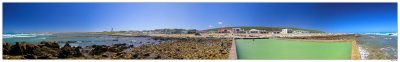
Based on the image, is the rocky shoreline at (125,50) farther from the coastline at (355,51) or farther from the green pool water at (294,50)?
the coastline at (355,51)

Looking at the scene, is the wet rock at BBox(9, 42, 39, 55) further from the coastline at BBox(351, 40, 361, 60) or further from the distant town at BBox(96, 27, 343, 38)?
the coastline at BBox(351, 40, 361, 60)

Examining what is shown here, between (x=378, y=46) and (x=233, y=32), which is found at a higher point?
(x=233, y=32)

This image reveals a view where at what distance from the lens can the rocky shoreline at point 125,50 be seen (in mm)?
5922

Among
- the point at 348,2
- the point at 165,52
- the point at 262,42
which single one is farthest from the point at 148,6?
the point at 348,2

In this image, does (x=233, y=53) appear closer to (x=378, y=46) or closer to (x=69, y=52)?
(x=378, y=46)

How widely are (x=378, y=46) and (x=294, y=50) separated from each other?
588mm

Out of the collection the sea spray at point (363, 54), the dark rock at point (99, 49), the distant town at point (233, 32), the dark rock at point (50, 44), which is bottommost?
the sea spray at point (363, 54)

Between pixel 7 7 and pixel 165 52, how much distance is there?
1.15 metres

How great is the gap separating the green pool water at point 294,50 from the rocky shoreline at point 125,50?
181 millimetres

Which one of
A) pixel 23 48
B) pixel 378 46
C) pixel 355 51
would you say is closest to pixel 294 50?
pixel 355 51

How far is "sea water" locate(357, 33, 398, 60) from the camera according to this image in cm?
587

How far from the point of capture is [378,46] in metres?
5.91

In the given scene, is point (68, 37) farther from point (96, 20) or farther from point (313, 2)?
point (313, 2)

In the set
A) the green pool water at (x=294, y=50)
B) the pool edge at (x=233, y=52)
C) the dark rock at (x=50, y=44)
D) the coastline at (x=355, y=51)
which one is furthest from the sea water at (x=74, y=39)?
the coastline at (x=355, y=51)
